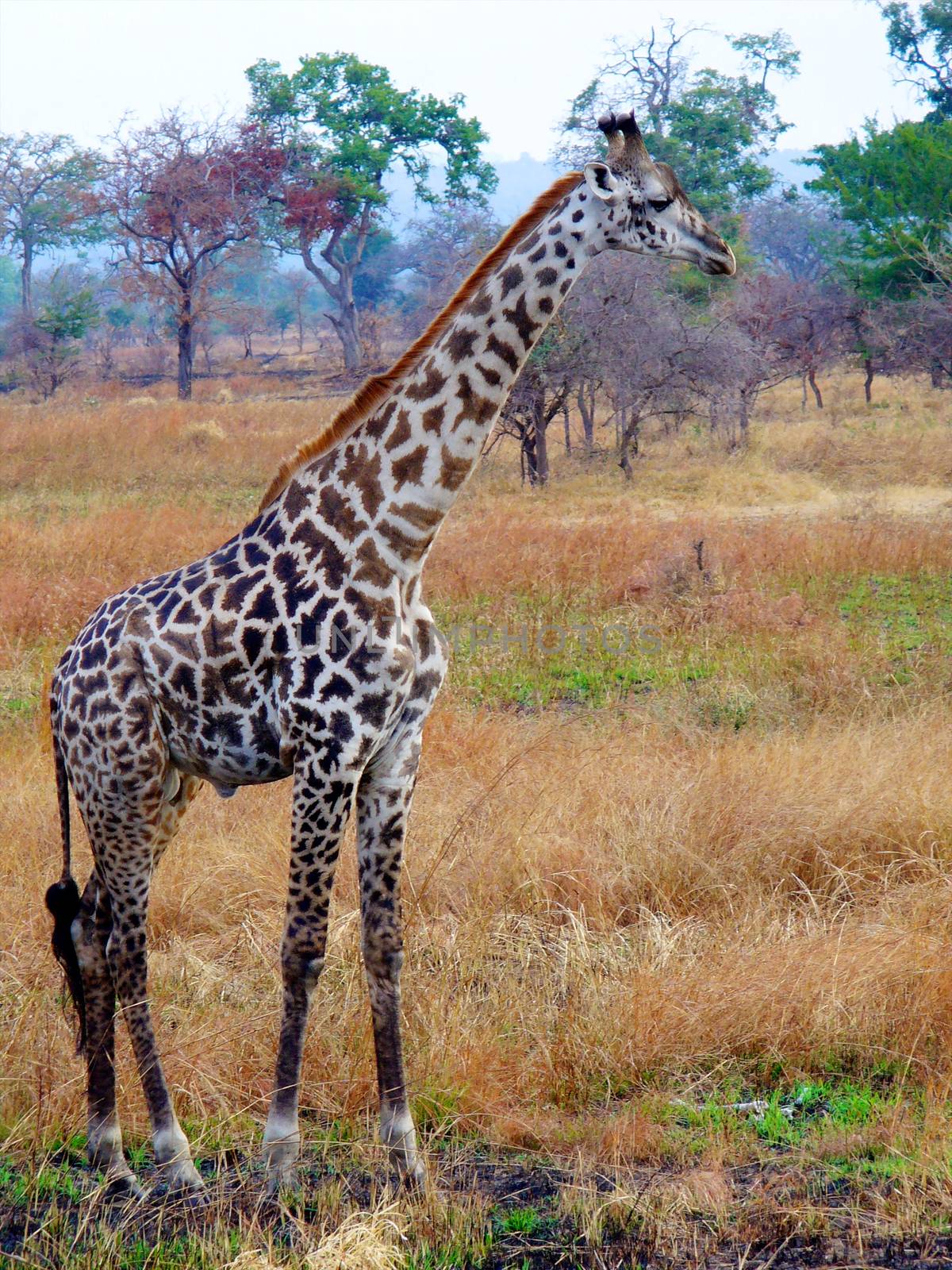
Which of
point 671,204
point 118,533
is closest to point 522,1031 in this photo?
point 671,204

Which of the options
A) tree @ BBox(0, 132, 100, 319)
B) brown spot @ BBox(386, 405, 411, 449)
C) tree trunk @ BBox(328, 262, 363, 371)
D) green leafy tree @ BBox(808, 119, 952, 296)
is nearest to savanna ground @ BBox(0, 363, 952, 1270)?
brown spot @ BBox(386, 405, 411, 449)

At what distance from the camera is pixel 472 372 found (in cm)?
329

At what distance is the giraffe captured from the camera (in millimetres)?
3234

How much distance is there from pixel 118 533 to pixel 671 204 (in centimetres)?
850

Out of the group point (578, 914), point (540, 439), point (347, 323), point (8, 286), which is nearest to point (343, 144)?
point (347, 323)

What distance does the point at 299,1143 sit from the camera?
11.1ft

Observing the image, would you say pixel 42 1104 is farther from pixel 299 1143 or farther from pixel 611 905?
pixel 611 905

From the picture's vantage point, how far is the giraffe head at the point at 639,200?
3307 millimetres

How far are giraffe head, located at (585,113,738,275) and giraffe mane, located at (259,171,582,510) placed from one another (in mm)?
108

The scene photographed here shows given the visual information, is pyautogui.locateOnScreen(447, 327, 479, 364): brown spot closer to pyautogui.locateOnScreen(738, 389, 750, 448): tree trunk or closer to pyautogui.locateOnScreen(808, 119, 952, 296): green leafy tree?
pyautogui.locateOnScreen(738, 389, 750, 448): tree trunk

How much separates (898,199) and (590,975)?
82.6 ft

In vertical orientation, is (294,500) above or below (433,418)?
below

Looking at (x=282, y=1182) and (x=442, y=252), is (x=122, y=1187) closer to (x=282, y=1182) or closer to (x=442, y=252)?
(x=282, y=1182)

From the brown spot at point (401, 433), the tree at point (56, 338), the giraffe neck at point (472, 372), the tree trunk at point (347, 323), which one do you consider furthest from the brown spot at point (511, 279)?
the tree trunk at point (347, 323)
